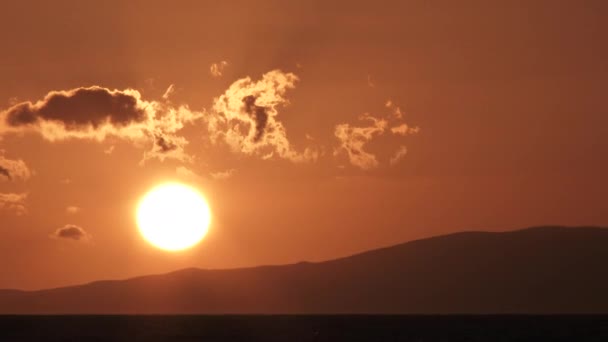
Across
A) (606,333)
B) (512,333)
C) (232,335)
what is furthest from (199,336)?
(606,333)

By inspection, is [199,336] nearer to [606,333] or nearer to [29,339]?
[29,339]

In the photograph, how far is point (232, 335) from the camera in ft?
339

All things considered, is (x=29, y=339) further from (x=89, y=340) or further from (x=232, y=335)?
(x=232, y=335)

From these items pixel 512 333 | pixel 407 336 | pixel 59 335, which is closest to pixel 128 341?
pixel 59 335

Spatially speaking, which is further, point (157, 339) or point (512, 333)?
point (512, 333)

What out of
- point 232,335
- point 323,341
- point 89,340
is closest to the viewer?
point 323,341

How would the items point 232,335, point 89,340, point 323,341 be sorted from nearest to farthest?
point 323,341 → point 89,340 → point 232,335

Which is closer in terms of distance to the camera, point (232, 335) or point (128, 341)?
point (128, 341)

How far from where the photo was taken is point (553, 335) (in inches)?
4077

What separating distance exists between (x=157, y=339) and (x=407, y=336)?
21.6 m

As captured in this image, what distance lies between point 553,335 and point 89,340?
4220 cm

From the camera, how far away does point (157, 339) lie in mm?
93438

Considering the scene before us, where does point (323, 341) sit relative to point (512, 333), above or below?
below

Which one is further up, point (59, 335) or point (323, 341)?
point (59, 335)
